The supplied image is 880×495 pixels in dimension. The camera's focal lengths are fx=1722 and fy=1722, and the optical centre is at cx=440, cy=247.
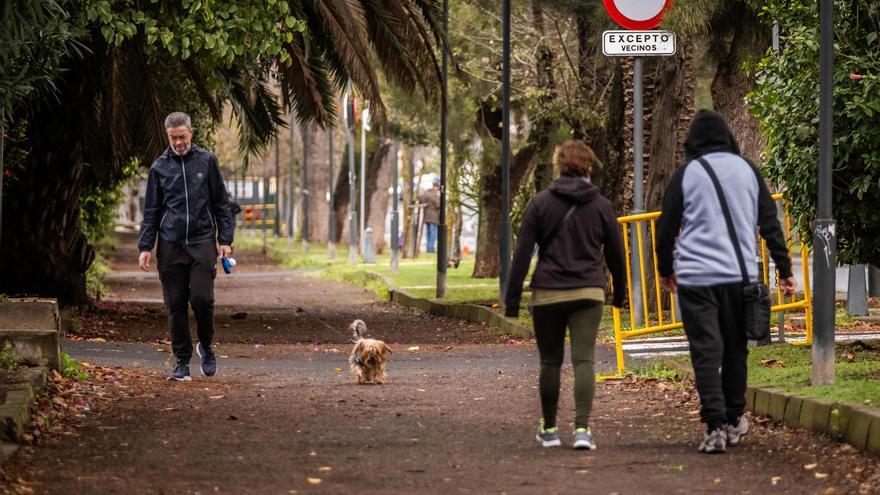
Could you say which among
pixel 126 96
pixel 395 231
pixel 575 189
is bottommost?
pixel 575 189

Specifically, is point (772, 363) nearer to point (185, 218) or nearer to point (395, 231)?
point (185, 218)

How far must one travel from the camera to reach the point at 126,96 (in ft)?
68.8

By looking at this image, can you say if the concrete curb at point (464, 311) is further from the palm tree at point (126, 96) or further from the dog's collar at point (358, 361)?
the dog's collar at point (358, 361)

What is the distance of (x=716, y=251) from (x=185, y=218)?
4830 mm

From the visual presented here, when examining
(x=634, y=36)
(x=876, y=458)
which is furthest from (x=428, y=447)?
(x=634, y=36)

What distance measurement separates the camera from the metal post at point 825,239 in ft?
Result: 34.0

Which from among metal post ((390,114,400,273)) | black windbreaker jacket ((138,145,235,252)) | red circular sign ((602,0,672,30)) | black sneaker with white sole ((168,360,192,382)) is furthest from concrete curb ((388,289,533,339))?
metal post ((390,114,400,273))

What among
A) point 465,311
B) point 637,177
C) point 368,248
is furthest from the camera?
point 368,248

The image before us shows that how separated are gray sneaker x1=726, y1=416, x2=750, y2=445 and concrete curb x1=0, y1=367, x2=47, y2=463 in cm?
377

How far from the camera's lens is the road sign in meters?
14.1

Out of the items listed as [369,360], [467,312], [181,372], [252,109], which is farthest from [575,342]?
[467,312]

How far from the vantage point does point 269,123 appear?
77.3 ft

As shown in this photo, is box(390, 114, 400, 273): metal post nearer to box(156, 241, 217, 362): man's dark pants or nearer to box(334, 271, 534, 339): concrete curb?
box(334, 271, 534, 339): concrete curb

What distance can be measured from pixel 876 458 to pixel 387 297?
2251 cm
